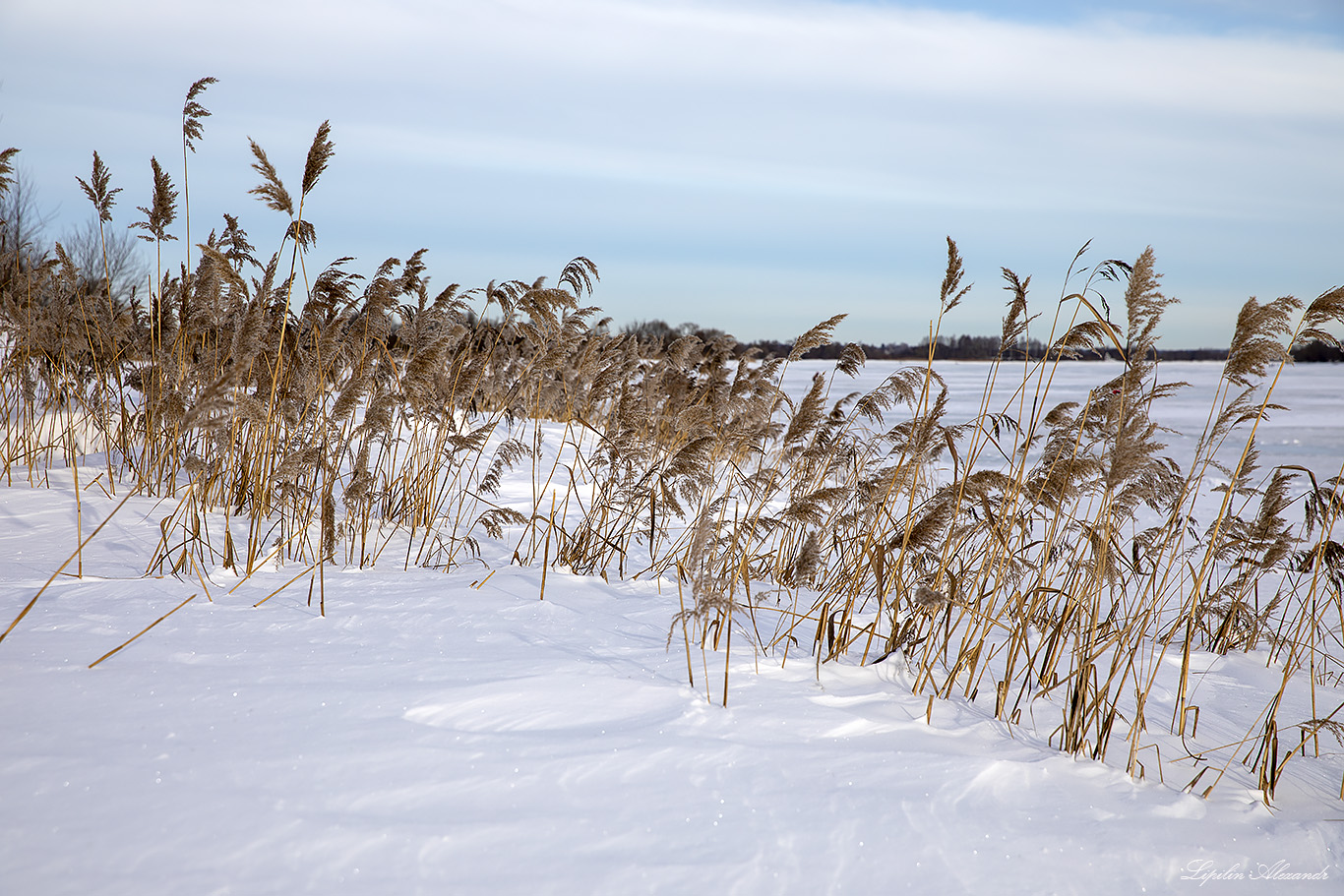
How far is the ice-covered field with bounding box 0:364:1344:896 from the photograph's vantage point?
1.77 metres

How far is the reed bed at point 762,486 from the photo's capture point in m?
2.81

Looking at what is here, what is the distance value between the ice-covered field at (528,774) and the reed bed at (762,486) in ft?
0.73

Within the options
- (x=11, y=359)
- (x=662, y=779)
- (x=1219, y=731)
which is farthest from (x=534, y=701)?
(x=11, y=359)

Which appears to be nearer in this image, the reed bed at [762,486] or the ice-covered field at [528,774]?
the ice-covered field at [528,774]

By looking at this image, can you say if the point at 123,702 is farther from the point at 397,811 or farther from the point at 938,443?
the point at 938,443

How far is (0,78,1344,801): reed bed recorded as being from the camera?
2812 millimetres

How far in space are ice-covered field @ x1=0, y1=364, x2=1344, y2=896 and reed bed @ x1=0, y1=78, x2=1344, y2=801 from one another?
223 mm

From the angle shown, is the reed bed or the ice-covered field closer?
the ice-covered field

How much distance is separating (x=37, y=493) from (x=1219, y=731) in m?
6.00

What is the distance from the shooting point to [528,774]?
2.10 meters

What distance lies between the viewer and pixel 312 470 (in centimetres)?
390

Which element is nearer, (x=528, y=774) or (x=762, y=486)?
(x=528, y=774)

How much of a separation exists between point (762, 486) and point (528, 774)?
2803mm

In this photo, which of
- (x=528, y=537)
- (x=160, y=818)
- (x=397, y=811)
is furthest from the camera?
(x=528, y=537)
